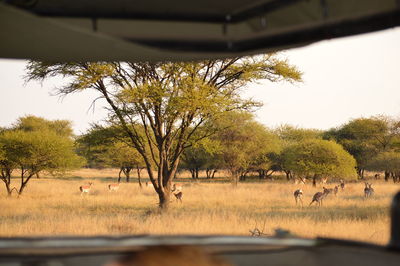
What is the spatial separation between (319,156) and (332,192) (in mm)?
8696

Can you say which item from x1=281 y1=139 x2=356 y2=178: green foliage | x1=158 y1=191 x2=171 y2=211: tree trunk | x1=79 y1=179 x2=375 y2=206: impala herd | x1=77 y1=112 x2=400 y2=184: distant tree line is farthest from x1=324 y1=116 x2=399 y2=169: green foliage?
x1=158 y1=191 x2=171 y2=211: tree trunk

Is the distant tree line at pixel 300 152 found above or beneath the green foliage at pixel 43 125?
beneath

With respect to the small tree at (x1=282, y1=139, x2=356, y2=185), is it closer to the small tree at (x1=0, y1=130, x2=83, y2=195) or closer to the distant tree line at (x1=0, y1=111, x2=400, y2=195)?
the distant tree line at (x1=0, y1=111, x2=400, y2=195)

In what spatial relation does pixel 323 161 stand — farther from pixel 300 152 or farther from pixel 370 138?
pixel 370 138

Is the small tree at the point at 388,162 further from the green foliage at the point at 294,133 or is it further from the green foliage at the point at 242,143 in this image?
the green foliage at the point at 294,133

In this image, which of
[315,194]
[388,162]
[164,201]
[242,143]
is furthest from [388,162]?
[164,201]

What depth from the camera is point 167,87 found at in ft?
50.1

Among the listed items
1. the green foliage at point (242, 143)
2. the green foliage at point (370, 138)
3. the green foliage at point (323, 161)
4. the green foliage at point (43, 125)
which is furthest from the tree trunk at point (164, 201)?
the green foliage at point (43, 125)

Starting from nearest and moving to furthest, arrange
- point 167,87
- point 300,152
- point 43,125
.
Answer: point 167,87
point 300,152
point 43,125

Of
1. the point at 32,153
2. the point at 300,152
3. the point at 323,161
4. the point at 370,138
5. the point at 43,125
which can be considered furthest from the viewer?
the point at 43,125

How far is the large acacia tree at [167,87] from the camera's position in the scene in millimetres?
14734

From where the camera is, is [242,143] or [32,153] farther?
[242,143]

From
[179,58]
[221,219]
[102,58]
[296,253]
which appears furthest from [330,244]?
[221,219]

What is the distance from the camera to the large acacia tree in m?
14.7
